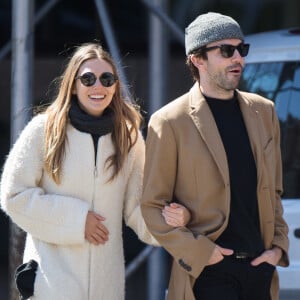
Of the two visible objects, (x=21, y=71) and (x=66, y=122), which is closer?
(x=66, y=122)

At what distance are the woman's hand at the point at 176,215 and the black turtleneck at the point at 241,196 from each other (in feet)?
0.53

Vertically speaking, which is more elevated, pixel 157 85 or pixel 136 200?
pixel 157 85

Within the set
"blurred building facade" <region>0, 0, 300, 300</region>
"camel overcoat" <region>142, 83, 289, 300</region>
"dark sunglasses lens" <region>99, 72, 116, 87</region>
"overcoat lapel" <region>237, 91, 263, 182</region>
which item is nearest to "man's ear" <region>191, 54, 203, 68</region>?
"camel overcoat" <region>142, 83, 289, 300</region>

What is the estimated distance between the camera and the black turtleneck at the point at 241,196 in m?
4.00

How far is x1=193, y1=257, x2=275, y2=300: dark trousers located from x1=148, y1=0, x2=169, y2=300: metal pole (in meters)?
1.95

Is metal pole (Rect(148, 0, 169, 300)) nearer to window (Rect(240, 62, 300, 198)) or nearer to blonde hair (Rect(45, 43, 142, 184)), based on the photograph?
window (Rect(240, 62, 300, 198))

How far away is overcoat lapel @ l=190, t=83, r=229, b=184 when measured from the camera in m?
3.98

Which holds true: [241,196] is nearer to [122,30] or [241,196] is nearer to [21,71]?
[21,71]

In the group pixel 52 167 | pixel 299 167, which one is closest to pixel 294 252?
pixel 299 167

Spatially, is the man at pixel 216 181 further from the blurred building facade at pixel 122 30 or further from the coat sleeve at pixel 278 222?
the blurred building facade at pixel 122 30

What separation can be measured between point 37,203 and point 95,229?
0.26 metres

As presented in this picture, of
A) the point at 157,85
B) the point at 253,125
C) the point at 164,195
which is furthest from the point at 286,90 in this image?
the point at 164,195

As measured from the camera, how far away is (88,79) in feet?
14.0

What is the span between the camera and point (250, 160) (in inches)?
159
